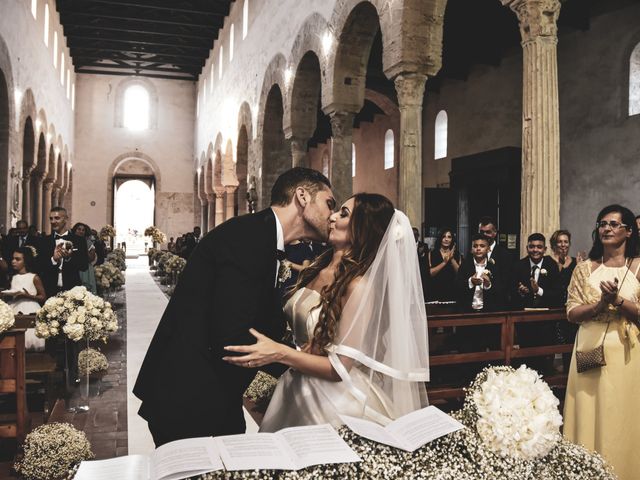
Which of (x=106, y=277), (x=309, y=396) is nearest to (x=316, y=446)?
(x=309, y=396)

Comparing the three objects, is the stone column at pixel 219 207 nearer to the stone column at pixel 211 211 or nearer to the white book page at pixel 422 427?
the stone column at pixel 211 211

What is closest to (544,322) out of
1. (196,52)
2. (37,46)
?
(37,46)

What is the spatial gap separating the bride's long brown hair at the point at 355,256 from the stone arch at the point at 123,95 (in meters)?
34.3

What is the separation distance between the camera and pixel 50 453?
A: 3.74m

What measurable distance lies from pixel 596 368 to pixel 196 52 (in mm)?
30576

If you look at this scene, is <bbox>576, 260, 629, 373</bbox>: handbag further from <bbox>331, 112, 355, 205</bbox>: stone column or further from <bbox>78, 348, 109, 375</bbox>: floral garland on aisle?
<bbox>331, 112, 355, 205</bbox>: stone column

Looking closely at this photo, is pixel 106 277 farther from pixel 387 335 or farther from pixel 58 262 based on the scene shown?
pixel 387 335

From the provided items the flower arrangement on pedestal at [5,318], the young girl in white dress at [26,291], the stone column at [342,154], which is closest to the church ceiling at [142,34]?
the stone column at [342,154]

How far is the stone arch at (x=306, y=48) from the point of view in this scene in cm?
1227

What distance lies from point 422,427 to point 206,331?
87cm

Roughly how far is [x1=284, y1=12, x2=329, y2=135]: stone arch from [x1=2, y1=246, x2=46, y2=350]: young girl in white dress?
7404 millimetres

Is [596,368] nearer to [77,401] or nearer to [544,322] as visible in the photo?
[544,322]

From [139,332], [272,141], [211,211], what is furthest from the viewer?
[211,211]

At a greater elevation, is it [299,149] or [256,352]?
[299,149]
